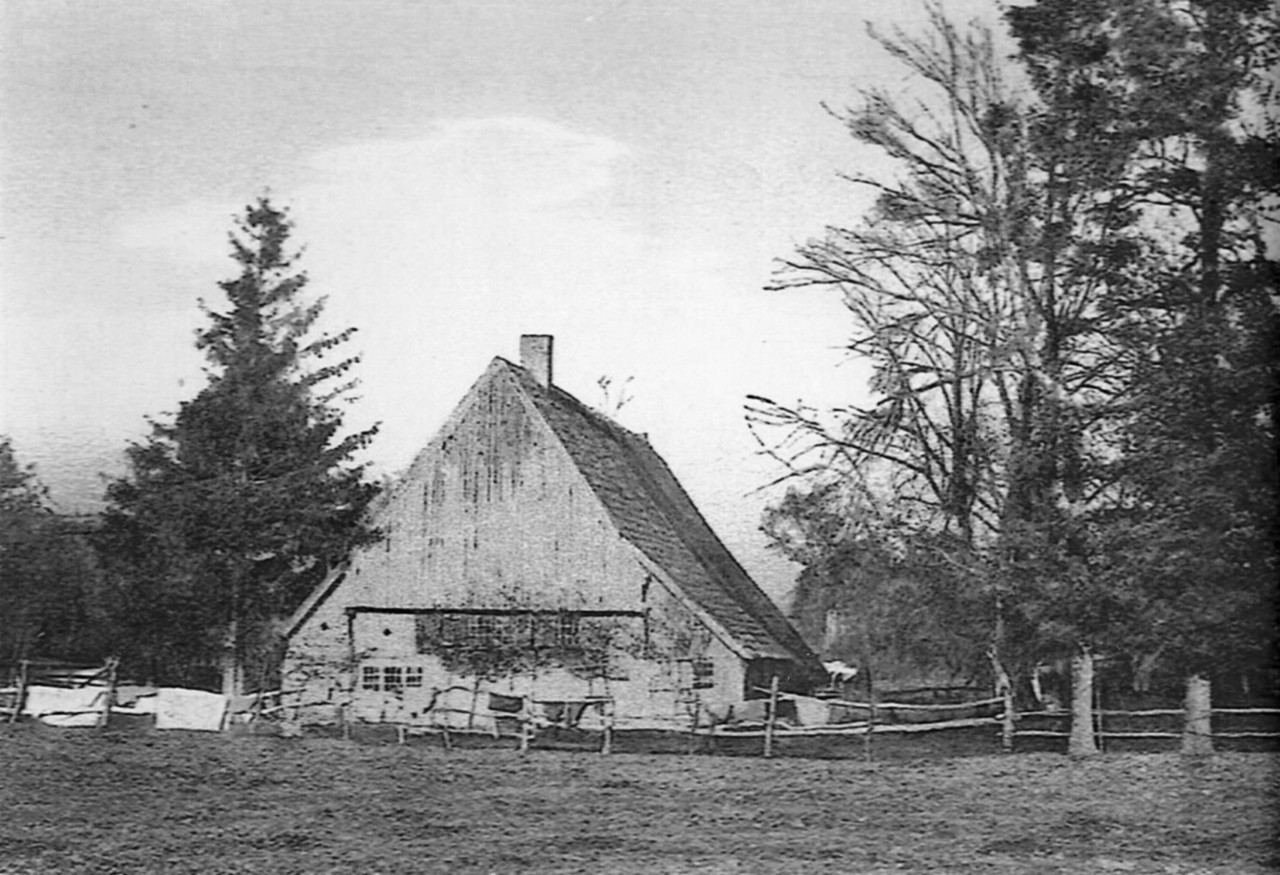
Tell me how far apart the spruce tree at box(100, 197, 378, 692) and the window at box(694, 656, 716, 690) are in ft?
4.75

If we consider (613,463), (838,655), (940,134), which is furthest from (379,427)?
(940,134)

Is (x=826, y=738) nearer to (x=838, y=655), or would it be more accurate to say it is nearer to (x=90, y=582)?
(x=838, y=655)

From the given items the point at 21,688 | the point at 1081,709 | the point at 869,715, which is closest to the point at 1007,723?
the point at 1081,709

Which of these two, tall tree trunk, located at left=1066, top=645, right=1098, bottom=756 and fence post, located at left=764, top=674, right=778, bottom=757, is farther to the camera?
fence post, located at left=764, top=674, right=778, bottom=757

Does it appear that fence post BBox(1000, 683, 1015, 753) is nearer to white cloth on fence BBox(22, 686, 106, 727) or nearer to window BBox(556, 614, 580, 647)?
window BBox(556, 614, 580, 647)

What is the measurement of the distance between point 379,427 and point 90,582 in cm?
110

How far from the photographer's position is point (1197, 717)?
4.85 meters

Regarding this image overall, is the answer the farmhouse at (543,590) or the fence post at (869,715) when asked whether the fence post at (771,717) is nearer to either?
the farmhouse at (543,590)

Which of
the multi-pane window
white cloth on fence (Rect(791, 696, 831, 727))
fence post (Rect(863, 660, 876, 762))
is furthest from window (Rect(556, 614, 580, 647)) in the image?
fence post (Rect(863, 660, 876, 762))

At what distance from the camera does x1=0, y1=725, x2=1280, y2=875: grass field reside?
481 cm

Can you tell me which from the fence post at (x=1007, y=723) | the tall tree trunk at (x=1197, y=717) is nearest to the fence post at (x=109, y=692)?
the fence post at (x=1007, y=723)

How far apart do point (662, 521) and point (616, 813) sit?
1.13m

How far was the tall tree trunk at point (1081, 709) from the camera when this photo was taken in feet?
16.5

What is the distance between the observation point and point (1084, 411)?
4965 millimetres
